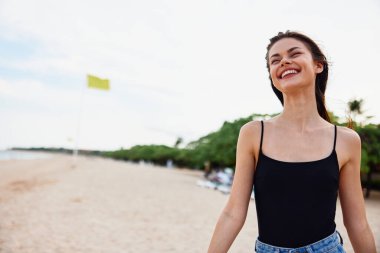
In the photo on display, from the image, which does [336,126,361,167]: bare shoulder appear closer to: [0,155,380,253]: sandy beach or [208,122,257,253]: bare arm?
[208,122,257,253]: bare arm

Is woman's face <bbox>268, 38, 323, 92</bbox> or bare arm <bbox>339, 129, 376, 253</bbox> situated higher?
woman's face <bbox>268, 38, 323, 92</bbox>

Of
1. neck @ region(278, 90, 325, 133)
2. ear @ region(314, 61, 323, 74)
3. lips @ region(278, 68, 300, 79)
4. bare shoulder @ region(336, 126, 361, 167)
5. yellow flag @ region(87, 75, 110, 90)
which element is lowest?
bare shoulder @ region(336, 126, 361, 167)

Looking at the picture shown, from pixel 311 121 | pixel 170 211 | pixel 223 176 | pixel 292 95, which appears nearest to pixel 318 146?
pixel 311 121

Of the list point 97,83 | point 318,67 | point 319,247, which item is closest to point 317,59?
point 318,67

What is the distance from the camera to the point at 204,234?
7.66 metres

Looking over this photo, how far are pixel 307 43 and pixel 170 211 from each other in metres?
9.64

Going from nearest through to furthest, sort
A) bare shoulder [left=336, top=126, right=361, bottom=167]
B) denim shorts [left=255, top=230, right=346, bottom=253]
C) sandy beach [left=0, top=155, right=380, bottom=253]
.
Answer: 1. denim shorts [left=255, top=230, right=346, bottom=253]
2. bare shoulder [left=336, top=126, right=361, bottom=167]
3. sandy beach [left=0, top=155, right=380, bottom=253]

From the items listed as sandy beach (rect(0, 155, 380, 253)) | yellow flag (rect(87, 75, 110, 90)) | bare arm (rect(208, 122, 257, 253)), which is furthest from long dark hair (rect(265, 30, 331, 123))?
yellow flag (rect(87, 75, 110, 90))

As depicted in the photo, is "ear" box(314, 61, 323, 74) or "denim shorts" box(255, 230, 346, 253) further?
"ear" box(314, 61, 323, 74)

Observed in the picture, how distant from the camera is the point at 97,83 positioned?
32188 millimetres

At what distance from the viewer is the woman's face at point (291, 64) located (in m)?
1.52

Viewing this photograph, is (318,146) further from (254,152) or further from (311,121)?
(254,152)

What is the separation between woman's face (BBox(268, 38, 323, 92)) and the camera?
4.99ft

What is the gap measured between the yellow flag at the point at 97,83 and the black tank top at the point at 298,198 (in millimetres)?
31939
